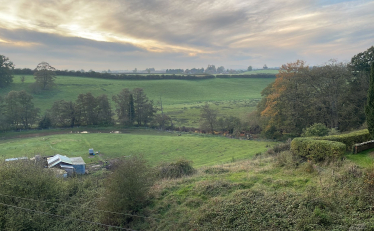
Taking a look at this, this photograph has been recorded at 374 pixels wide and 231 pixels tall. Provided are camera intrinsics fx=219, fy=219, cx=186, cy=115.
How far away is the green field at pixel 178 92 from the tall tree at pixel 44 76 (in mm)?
2499

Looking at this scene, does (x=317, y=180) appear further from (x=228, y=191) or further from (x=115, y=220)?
(x=115, y=220)

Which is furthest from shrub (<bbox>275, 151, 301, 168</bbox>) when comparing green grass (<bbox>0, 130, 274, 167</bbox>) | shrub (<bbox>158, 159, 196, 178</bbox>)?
green grass (<bbox>0, 130, 274, 167</bbox>)

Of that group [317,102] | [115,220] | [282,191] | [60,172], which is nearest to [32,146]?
[60,172]

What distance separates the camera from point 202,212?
37.6 ft

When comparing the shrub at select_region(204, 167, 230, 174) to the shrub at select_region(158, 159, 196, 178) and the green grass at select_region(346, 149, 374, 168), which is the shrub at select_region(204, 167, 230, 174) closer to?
the shrub at select_region(158, 159, 196, 178)

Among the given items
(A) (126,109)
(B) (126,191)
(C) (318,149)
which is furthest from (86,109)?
(C) (318,149)

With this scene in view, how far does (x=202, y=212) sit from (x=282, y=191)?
4215 mm

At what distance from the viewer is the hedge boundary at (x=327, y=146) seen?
12523mm

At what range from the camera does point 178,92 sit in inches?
3725

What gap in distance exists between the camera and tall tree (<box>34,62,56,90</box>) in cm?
7325

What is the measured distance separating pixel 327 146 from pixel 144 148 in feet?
81.3

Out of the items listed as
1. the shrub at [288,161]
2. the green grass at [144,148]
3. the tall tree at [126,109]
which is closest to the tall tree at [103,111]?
the tall tree at [126,109]

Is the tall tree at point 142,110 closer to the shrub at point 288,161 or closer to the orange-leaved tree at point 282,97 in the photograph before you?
the orange-leaved tree at point 282,97

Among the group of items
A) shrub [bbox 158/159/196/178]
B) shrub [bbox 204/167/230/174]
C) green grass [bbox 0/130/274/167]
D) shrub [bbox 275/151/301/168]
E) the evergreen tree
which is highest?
the evergreen tree
